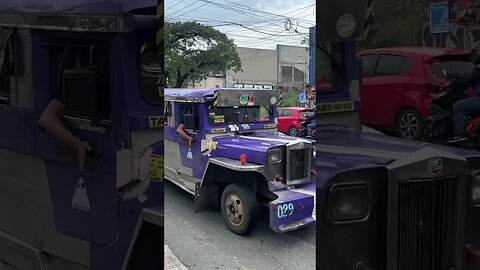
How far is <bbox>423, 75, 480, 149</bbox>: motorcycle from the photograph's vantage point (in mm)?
1396

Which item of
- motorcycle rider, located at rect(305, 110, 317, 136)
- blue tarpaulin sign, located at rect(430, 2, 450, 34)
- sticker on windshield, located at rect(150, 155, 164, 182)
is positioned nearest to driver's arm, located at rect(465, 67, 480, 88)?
blue tarpaulin sign, located at rect(430, 2, 450, 34)

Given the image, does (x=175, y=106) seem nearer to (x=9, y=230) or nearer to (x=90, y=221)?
(x=90, y=221)

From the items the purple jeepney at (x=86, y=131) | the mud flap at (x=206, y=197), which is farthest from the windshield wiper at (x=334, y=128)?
the purple jeepney at (x=86, y=131)

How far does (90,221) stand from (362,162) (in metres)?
0.84

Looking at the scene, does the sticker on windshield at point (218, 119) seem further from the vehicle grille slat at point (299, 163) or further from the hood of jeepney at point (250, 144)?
the vehicle grille slat at point (299, 163)

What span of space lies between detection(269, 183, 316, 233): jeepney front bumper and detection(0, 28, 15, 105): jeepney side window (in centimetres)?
96

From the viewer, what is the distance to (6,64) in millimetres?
1536

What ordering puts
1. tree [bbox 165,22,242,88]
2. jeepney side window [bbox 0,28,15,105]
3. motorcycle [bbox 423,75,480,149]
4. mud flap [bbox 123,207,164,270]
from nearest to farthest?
tree [bbox 165,22,242,88]
mud flap [bbox 123,207,164,270]
motorcycle [bbox 423,75,480,149]
jeepney side window [bbox 0,28,15,105]

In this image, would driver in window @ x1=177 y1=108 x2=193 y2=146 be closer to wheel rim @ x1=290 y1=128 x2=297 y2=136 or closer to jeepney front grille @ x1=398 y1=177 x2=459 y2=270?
wheel rim @ x1=290 y1=128 x2=297 y2=136

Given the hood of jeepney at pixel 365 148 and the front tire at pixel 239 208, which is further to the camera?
the hood of jeepney at pixel 365 148

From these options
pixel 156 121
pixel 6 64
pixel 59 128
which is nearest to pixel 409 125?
pixel 156 121

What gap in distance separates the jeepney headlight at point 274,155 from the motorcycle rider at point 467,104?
0.58 metres

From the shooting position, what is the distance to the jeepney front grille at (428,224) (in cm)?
146

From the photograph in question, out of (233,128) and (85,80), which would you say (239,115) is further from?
(85,80)
